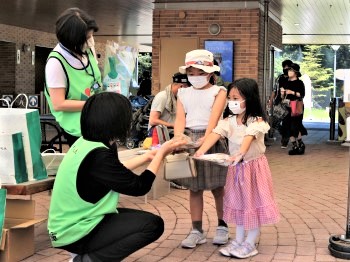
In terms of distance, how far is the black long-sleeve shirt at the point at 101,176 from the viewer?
3115mm

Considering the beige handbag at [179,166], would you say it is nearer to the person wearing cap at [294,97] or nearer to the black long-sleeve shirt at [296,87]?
the person wearing cap at [294,97]

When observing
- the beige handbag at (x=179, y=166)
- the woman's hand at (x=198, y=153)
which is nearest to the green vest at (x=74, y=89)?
the beige handbag at (x=179, y=166)

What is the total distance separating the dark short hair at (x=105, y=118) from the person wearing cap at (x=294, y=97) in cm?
853

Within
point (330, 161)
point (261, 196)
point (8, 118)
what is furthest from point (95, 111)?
point (330, 161)

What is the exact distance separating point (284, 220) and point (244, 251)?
1.37 meters

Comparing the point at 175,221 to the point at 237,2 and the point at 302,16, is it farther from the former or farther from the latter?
the point at 302,16

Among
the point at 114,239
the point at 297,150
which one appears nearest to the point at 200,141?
the point at 114,239

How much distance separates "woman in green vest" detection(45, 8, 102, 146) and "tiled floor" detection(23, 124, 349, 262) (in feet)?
3.62

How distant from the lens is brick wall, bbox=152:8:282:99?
Result: 12.2 metres

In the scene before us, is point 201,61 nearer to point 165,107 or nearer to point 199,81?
point 199,81

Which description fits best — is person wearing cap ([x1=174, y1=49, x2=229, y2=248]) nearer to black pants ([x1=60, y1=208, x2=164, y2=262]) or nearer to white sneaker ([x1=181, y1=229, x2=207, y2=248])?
white sneaker ([x1=181, y1=229, x2=207, y2=248])

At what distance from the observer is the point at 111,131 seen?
3170mm

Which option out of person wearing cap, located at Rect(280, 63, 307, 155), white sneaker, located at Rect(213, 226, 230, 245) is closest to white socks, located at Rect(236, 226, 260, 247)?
white sneaker, located at Rect(213, 226, 230, 245)

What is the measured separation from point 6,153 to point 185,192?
11.2 feet
